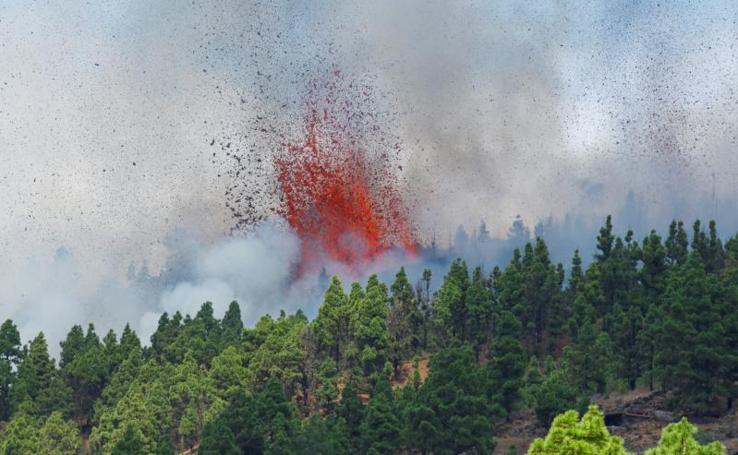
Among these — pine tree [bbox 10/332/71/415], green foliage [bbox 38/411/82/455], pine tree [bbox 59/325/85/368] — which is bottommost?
green foliage [bbox 38/411/82/455]

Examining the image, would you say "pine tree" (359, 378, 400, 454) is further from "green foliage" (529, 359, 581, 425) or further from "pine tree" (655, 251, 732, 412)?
"pine tree" (655, 251, 732, 412)

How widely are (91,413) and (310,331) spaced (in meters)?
26.7

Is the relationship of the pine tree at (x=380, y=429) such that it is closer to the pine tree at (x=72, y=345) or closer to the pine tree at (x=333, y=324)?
the pine tree at (x=333, y=324)

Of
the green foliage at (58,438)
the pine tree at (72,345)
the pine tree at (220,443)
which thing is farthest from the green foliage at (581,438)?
the pine tree at (72,345)

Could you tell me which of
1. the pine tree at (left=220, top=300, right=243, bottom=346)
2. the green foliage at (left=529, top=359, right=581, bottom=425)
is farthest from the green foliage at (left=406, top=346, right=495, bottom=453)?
the pine tree at (left=220, top=300, right=243, bottom=346)

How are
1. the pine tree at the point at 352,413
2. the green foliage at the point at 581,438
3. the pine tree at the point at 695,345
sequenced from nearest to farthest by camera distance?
the green foliage at the point at 581,438
the pine tree at the point at 695,345
the pine tree at the point at 352,413

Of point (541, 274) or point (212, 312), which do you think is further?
point (212, 312)

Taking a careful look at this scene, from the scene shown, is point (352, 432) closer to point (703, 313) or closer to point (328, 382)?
point (328, 382)

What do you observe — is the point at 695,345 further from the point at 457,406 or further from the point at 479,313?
the point at 479,313

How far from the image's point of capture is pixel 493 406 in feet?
234

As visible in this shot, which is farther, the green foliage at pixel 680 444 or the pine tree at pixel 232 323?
the pine tree at pixel 232 323

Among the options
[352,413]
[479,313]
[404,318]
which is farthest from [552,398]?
[404,318]

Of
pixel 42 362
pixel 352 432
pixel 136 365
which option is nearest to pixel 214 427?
pixel 352 432

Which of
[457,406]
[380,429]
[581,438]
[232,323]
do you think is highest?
[232,323]
